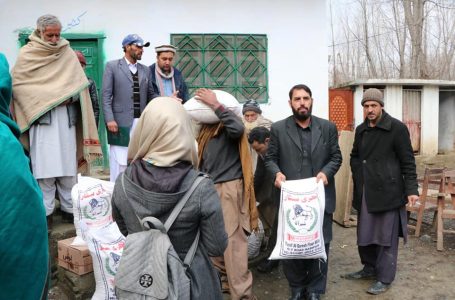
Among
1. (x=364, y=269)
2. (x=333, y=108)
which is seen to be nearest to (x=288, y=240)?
(x=364, y=269)

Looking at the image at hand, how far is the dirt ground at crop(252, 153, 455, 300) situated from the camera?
3852mm

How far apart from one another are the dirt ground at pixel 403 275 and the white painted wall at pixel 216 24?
7.79 ft

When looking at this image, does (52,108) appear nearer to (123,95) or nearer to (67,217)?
(123,95)

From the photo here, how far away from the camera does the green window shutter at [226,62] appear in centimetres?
628

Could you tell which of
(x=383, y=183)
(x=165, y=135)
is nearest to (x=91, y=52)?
(x=383, y=183)

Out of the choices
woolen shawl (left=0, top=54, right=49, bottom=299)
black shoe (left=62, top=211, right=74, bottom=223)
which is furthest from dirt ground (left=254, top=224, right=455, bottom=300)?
woolen shawl (left=0, top=54, right=49, bottom=299)

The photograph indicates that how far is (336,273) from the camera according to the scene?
4.34 metres

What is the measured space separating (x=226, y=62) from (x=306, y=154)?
11.0ft

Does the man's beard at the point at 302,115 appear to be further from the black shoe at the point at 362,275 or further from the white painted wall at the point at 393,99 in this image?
the white painted wall at the point at 393,99

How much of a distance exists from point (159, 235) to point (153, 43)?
15.6 feet

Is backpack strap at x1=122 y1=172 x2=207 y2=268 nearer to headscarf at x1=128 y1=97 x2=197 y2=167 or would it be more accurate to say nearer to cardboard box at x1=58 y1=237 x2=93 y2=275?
headscarf at x1=128 y1=97 x2=197 y2=167

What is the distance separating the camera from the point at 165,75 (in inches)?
160

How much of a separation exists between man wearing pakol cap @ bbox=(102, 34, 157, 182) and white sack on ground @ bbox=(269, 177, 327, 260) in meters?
1.61

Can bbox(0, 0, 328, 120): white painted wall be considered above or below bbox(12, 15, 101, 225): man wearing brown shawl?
above
